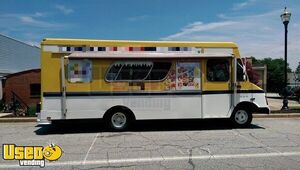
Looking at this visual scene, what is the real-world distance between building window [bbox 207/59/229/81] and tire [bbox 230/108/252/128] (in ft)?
4.01

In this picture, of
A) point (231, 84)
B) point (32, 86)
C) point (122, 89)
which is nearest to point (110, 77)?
point (122, 89)

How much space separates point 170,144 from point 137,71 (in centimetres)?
283

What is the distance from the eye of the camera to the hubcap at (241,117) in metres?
10.3

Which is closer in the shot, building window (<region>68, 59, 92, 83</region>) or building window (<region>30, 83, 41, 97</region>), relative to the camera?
building window (<region>68, 59, 92, 83</region>)

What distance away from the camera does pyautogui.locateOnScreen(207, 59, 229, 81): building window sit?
9.99 m

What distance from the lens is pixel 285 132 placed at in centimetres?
955

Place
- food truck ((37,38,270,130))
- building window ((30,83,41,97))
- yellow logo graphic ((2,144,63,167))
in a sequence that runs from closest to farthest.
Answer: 1. yellow logo graphic ((2,144,63,167))
2. food truck ((37,38,270,130))
3. building window ((30,83,41,97))

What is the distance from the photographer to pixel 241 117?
1034 cm

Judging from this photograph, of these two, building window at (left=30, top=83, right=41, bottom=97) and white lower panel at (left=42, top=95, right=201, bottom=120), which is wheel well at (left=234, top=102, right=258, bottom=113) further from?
building window at (left=30, top=83, right=41, bottom=97)

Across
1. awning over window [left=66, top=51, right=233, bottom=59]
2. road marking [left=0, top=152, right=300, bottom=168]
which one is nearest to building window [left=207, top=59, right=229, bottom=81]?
awning over window [left=66, top=51, right=233, bottom=59]

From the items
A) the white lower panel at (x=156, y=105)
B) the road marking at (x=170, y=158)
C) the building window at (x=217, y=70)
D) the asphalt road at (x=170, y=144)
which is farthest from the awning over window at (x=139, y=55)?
the road marking at (x=170, y=158)

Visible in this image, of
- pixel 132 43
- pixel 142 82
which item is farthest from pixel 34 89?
pixel 142 82

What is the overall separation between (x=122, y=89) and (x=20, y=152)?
11.9 feet

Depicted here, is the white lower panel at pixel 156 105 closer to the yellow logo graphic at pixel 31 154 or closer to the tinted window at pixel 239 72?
the tinted window at pixel 239 72
